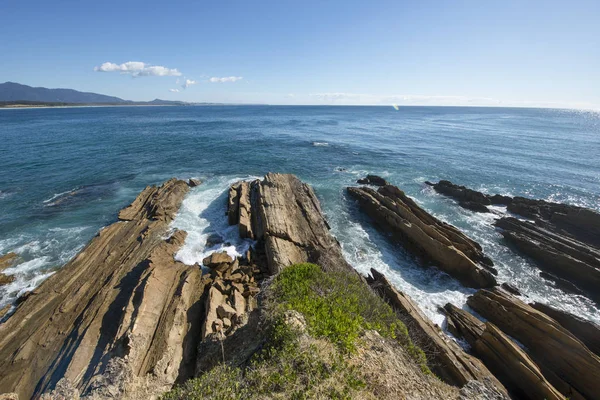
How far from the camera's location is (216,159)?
4603cm

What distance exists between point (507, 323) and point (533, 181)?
33.4m

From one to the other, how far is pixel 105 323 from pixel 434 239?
22833 millimetres

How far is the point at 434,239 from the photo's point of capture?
20656 millimetres

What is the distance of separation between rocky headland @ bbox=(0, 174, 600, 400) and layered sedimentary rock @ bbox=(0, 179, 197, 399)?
0.22 ft

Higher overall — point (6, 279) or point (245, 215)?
point (245, 215)

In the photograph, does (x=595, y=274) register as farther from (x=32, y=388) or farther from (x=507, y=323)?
(x=32, y=388)

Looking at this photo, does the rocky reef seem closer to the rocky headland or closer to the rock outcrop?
the rocky headland

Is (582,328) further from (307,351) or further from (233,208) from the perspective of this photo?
(233,208)

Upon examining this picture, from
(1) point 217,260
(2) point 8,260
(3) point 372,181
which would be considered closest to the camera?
(1) point 217,260

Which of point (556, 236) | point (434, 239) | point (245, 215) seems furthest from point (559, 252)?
point (245, 215)

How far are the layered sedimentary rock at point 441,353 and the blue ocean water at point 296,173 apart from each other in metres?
3.23

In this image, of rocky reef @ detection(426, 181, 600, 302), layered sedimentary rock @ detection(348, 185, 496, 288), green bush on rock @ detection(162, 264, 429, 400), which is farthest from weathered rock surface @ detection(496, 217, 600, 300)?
green bush on rock @ detection(162, 264, 429, 400)

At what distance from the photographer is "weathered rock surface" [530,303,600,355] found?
13.3 meters

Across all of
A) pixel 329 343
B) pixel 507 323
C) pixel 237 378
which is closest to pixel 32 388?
pixel 237 378
